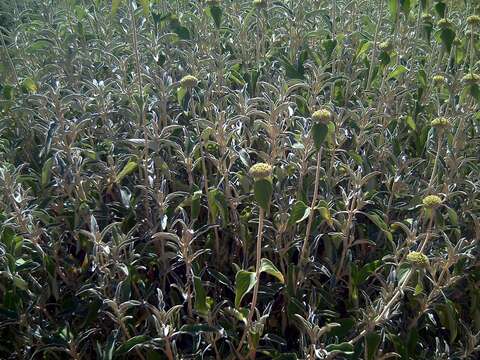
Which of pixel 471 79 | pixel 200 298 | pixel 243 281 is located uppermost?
pixel 471 79

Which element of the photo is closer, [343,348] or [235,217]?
[343,348]

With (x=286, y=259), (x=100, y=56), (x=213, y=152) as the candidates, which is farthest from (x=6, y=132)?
(x=286, y=259)

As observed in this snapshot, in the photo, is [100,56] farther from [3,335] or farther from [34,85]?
[3,335]

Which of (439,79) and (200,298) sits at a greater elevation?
(439,79)

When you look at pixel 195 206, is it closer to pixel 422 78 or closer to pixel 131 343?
pixel 131 343

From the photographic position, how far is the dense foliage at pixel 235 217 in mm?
1392

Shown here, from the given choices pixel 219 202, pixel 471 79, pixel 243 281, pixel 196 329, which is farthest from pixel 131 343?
pixel 471 79

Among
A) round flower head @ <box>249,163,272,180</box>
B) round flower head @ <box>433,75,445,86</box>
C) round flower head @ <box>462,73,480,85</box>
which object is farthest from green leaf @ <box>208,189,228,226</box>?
round flower head @ <box>433,75,445,86</box>

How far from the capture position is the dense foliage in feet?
4.57

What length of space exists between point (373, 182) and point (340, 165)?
0.14 m

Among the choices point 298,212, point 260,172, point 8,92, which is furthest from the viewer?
point 8,92

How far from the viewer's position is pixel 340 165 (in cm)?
166

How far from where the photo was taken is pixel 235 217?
1.62m

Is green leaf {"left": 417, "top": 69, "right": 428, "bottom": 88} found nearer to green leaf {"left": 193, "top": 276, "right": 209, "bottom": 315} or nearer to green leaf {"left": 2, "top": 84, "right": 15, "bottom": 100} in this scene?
green leaf {"left": 193, "top": 276, "right": 209, "bottom": 315}
